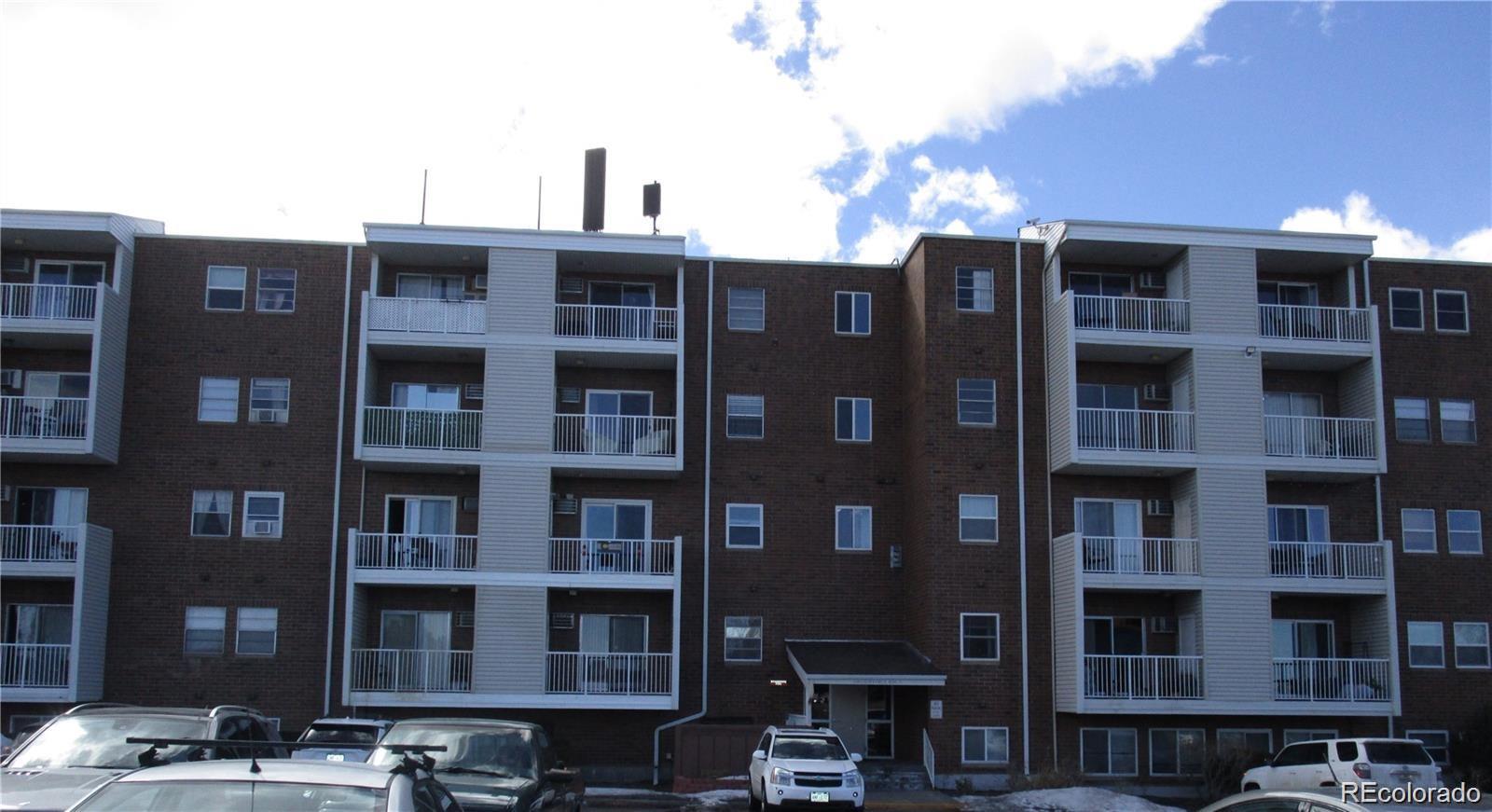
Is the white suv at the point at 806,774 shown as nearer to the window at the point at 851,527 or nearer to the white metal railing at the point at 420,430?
the window at the point at 851,527

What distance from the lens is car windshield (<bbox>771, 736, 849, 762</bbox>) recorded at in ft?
77.4

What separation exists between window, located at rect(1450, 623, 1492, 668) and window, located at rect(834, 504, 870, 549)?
A: 47.2 feet

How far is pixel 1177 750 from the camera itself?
31.3 metres

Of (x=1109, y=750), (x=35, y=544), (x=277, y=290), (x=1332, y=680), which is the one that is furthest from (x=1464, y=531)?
(x=35, y=544)

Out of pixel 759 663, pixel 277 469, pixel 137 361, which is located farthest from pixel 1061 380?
pixel 137 361

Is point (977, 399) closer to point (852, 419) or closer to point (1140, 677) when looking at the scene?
point (852, 419)

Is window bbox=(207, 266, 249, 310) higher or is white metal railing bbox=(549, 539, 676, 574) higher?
window bbox=(207, 266, 249, 310)

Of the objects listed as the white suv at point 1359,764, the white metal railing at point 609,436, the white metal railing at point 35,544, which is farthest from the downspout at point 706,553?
the white metal railing at point 35,544

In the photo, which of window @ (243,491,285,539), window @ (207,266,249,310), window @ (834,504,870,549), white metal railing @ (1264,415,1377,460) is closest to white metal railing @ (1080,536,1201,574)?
white metal railing @ (1264,415,1377,460)

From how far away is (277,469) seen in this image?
32125mm

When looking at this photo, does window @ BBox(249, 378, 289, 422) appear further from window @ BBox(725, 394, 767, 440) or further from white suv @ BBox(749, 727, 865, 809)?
white suv @ BBox(749, 727, 865, 809)

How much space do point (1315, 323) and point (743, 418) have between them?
1421 cm

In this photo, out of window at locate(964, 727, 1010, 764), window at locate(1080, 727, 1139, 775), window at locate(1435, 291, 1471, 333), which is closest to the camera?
window at locate(964, 727, 1010, 764)

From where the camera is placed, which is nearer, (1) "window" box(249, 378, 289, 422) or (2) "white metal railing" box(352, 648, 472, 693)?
(2) "white metal railing" box(352, 648, 472, 693)
